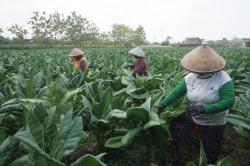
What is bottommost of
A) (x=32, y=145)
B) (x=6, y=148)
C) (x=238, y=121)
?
(x=238, y=121)

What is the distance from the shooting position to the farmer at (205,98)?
126 inches

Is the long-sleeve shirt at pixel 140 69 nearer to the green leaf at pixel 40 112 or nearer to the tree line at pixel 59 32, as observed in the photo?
the green leaf at pixel 40 112

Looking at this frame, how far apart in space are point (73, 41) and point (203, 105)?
196ft

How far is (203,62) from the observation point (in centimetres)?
328

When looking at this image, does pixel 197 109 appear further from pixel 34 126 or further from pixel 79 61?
pixel 79 61

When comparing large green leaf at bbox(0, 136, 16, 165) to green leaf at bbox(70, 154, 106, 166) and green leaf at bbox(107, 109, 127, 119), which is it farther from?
green leaf at bbox(107, 109, 127, 119)

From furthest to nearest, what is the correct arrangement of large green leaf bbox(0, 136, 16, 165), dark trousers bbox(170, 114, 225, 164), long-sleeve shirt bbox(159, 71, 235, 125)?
dark trousers bbox(170, 114, 225, 164) → long-sleeve shirt bbox(159, 71, 235, 125) → large green leaf bbox(0, 136, 16, 165)

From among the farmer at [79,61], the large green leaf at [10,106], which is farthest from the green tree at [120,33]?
the large green leaf at [10,106]

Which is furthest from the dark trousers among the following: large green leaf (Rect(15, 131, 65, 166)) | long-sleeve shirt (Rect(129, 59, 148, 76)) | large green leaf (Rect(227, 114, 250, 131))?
long-sleeve shirt (Rect(129, 59, 148, 76))

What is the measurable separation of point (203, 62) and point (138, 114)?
0.83 m

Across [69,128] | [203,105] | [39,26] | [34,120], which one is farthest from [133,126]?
[39,26]

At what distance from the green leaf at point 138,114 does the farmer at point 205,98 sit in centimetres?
42

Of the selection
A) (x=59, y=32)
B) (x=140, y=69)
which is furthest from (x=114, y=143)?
(x=59, y=32)

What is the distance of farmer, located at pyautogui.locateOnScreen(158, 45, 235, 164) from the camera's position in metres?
3.21
